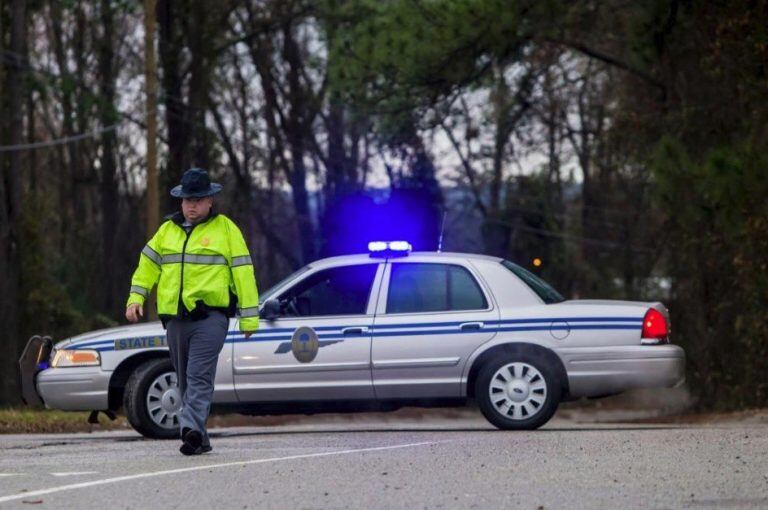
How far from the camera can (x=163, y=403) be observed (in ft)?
47.0

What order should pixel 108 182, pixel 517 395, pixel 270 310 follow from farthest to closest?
1. pixel 108 182
2. pixel 270 310
3. pixel 517 395

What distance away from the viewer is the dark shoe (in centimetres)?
1145

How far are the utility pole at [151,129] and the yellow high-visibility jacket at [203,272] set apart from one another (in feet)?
55.2

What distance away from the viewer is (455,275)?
14.6 meters

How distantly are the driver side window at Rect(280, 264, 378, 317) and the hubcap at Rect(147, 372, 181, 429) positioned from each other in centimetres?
109

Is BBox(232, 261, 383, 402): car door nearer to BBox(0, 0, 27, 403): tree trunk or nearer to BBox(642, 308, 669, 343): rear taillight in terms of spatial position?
BBox(642, 308, 669, 343): rear taillight

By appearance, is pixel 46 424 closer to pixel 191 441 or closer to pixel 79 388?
pixel 79 388

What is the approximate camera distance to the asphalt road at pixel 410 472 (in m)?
8.68

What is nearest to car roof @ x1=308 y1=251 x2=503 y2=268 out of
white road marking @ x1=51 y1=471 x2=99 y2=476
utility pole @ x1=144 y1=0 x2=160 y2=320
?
white road marking @ x1=51 y1=471 x2=99 y2=476

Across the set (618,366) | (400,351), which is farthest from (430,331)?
(618,366)

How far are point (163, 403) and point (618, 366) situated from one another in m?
3.62

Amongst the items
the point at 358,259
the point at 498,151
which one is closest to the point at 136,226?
the point at 498,151

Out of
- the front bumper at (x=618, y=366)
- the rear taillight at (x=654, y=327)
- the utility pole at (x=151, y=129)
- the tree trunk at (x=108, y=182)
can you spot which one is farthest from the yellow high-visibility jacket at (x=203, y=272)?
the tree trunk at (x=108, y=182)

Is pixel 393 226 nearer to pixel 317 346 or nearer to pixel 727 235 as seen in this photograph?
pixel 317 346
